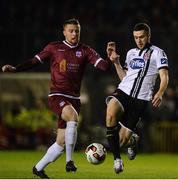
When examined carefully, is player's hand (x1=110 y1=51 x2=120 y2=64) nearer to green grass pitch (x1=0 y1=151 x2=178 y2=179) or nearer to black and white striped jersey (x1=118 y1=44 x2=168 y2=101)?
black and white striped jersey (x1=118 y1=44 x2=168 y2=101)

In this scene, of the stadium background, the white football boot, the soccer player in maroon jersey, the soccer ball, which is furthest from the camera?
the stadium background

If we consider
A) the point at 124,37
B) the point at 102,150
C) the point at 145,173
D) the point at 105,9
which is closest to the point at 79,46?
the point at 102,150

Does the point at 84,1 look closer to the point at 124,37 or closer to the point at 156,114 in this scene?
the point at 124,37

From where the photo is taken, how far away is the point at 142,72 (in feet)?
38.5

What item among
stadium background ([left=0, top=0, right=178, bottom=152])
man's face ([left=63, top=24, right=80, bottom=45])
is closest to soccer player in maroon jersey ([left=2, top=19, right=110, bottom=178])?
man's face ([left=63, top=24, right=80, bottom=45])

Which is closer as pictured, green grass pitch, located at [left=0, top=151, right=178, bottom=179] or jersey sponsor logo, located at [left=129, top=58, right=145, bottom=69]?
green grass pitch, located at [left=0, top=151, right=178, bottom=179]

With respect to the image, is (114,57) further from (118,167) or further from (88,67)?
(88,67)

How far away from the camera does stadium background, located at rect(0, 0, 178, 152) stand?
21828mm

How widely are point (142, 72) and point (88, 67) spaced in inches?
485

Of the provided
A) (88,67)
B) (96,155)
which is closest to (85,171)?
(96,155)

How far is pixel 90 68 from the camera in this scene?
24.0m

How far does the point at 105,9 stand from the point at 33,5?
8.63ft

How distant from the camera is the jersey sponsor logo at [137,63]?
1173 centimetres

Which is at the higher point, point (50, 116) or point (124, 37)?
point (124, 37)
